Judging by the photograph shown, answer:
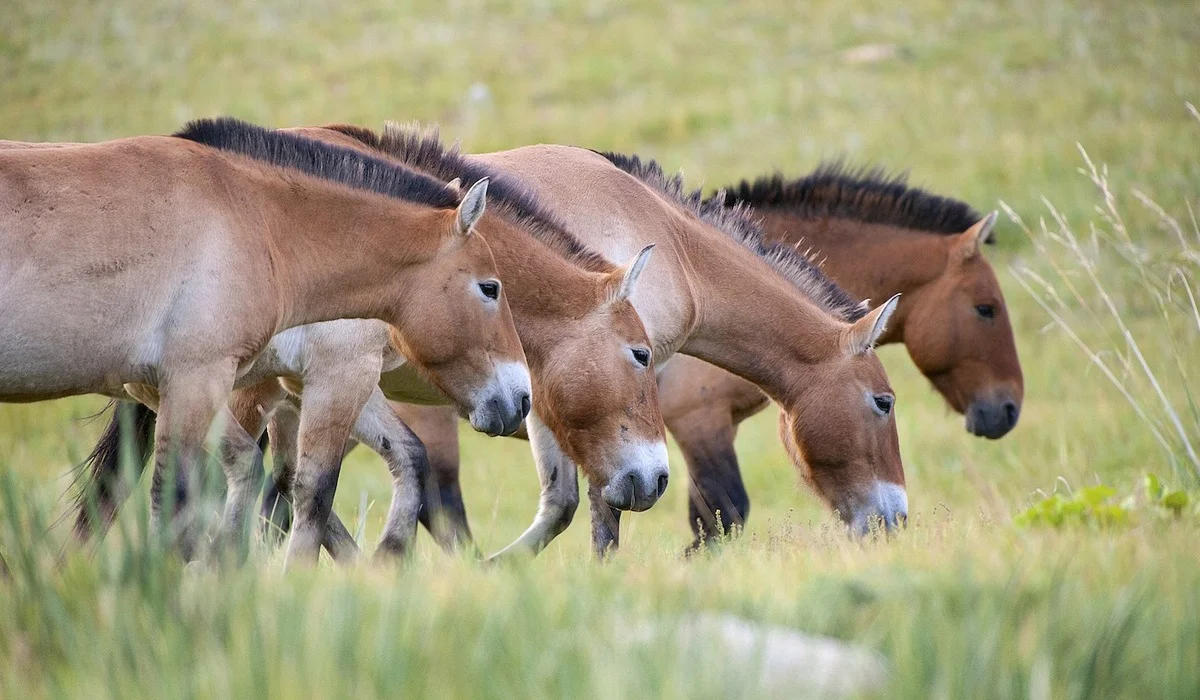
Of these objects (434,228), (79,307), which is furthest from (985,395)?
(79,307)

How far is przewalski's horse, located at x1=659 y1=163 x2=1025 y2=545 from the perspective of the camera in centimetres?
828

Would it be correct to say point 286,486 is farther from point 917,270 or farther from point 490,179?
point 917,270

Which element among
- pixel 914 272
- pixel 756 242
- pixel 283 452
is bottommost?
pixel 283 452

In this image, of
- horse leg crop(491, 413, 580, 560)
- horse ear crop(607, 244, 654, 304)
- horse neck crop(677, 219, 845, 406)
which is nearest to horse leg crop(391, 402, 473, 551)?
horse leg crop(491, 413, 580, 560)

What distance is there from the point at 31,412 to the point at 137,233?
337 inches

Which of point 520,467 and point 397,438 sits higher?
point 397,438

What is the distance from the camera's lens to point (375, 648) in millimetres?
2781

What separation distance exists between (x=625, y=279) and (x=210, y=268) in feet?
5.93

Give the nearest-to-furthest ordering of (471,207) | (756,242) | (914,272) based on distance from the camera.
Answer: (471,207) → (756,242) → (914,272)

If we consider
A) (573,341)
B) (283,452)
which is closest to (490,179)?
(573,341)

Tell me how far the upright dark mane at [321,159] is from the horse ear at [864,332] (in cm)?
230

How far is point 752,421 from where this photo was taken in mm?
13031

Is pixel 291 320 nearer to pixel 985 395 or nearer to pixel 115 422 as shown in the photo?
pixel 115 422

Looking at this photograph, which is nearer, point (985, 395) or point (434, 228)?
point (434, 228)
